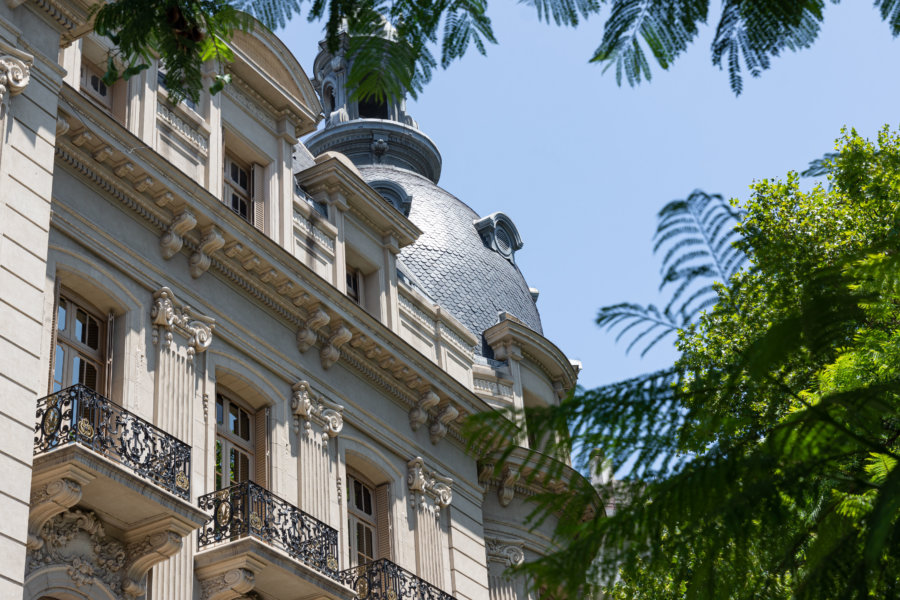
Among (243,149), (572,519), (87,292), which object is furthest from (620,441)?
(243,149)

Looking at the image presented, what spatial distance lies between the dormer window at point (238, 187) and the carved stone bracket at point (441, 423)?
4894mm

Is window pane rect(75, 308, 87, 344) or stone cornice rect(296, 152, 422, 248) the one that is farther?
stone cornice rect(296, 152, 422, 248)

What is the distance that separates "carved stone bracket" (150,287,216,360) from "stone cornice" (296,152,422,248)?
17.0 ft

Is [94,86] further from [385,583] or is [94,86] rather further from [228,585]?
[385,583]

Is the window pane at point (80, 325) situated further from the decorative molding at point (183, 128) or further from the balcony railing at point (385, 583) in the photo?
the balcony railing at point (385, 583)

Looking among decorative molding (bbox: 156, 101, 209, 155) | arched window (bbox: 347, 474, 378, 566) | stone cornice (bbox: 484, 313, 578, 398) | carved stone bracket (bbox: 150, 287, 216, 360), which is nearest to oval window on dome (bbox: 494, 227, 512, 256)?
stone cornice (bbox: 484, 313, 578, 398)

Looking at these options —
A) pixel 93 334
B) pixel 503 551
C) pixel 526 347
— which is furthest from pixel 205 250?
pixel 526 347

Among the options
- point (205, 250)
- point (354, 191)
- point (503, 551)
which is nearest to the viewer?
point (205, 250)

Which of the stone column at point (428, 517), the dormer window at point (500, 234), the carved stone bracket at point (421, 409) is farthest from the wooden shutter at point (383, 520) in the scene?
the dormer window at point (500, 234)

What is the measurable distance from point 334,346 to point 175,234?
3.72 m

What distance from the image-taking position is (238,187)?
72.3 ft

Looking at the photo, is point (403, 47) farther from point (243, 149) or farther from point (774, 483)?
point (243, 149)

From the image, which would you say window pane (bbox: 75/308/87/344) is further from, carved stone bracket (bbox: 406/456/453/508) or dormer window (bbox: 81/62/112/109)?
carved stone bracket (bbox: 406/456/453/508)

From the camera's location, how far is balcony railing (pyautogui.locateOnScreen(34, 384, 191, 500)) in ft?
49.9
